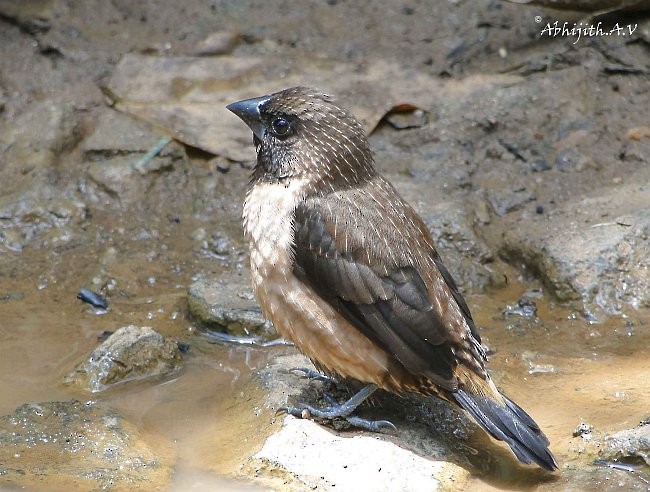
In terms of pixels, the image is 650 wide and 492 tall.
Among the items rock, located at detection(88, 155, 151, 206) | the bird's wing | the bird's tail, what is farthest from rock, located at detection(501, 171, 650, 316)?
rock, located at detection(88, 155, 151, 206)

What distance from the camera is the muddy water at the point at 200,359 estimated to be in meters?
5.06

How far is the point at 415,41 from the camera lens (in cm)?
856

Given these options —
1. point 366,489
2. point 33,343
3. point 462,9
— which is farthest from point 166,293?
point 462,9

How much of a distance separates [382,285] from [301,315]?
0.44m

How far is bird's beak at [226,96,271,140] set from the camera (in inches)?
219

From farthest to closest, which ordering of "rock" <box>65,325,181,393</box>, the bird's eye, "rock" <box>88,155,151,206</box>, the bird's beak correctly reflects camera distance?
"rock" <box>88,155,151,206</box> < "rock" <box>65,325,181,393</box> < the bird's beak < the bird's eye

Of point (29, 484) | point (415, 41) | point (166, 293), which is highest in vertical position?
point (415, 41)

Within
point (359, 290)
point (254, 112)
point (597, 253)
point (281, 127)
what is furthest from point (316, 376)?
point (597, 253)

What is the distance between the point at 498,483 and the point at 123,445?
184cm

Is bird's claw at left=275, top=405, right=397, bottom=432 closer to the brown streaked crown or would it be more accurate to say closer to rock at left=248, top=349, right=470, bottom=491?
rock at left=248, top=349, right=470, bottom=491

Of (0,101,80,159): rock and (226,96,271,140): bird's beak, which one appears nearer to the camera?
(226,96,271,140): bird's beak

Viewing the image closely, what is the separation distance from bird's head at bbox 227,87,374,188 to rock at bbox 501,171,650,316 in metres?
1.86

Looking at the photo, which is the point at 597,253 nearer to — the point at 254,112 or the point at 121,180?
the point at 254,112

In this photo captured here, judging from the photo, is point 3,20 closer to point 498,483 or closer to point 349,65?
point 349,65
